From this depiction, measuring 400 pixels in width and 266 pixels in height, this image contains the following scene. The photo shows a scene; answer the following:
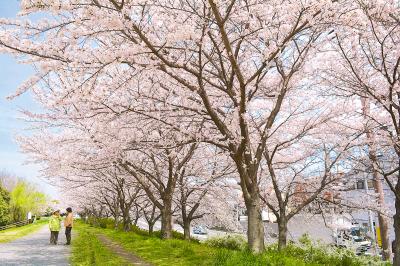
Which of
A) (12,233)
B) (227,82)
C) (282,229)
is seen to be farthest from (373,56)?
(12,233)

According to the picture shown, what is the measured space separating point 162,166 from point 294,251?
289 inches

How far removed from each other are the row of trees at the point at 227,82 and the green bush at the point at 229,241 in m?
2.93

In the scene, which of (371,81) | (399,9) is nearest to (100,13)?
(399,9)

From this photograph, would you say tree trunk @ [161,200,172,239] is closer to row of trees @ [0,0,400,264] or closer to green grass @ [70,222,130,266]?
row of trees @ [0,0,400,264]

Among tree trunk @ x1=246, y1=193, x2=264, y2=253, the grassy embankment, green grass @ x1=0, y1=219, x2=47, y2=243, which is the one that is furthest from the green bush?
green grass @ x1=0, y1=219, x2=47, y2=243

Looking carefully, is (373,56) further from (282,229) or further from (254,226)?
(282,229)

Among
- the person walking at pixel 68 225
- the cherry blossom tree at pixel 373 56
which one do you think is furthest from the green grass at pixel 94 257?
the cherry blossom tree at pixel 373 56

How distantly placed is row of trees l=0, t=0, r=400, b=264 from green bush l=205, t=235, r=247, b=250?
9.60ft

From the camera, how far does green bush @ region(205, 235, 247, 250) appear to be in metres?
17.3

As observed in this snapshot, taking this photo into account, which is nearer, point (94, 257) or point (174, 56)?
point (174, 56)

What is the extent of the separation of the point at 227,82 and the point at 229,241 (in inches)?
481

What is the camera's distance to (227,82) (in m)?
7.55

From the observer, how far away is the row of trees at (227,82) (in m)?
6.36

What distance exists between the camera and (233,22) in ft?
26.0
